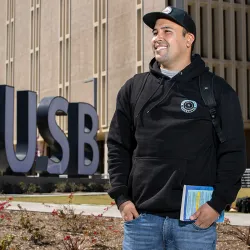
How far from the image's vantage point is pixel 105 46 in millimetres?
50125

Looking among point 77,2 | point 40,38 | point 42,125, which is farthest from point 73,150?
point 40,38

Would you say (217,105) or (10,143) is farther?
(10,143)

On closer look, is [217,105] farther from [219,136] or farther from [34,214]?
[34,214]

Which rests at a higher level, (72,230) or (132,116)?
(132,116)

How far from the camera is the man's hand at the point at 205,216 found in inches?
128

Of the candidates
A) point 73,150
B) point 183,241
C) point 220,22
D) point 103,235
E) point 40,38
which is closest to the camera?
point 183,241

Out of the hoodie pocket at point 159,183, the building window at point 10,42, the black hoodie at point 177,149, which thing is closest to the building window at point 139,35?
the building window at point 10,42

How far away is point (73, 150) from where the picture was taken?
99.7 ft

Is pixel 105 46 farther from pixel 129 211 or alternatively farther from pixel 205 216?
pixel 205 216

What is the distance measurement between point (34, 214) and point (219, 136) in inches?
396

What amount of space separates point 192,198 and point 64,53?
2070 inches

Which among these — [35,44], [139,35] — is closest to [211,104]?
[139,35]

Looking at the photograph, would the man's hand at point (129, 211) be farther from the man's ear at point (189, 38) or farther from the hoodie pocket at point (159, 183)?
the man's ear at point (189, 38)

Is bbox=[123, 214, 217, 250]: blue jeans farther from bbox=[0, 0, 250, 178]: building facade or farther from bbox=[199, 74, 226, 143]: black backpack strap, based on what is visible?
bbox=[0, 0, 250, 178]: building facade
